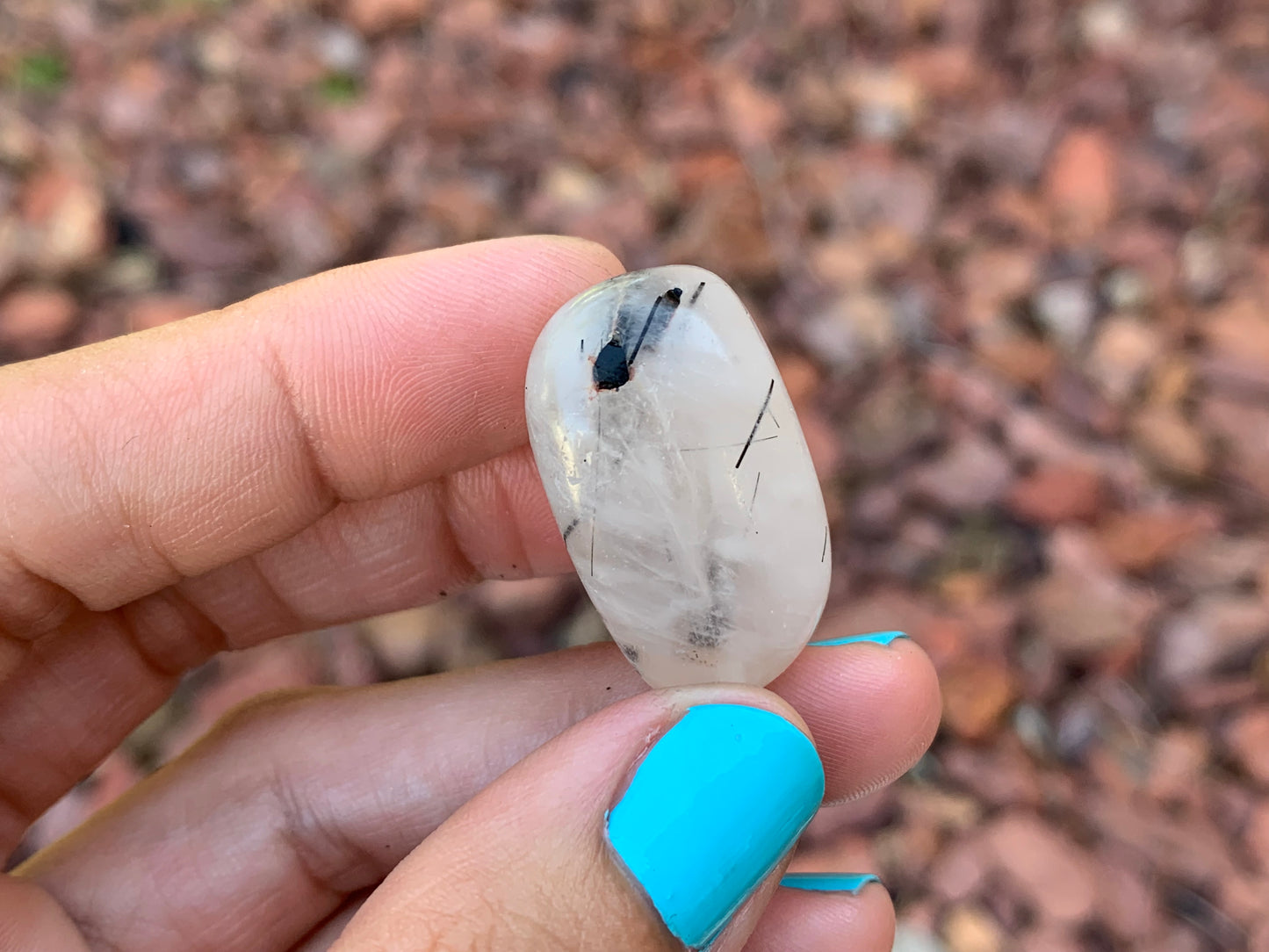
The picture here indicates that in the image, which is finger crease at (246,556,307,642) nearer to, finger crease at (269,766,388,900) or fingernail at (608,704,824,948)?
finger crease at (269,766,388,900)

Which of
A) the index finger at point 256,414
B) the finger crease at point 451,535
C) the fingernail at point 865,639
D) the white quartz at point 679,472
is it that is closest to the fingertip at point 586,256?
the index finger at point 256,414

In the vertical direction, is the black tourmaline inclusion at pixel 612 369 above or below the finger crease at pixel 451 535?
above

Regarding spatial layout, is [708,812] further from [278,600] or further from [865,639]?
[278,600]

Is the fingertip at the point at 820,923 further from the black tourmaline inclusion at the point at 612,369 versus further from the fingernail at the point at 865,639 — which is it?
the black tourmaline inclusion at the point at 612,369

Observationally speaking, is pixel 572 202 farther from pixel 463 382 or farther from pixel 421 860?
pixel 421 860

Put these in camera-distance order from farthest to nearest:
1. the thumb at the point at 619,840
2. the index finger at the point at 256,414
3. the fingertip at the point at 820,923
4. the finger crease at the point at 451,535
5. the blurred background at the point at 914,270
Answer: the blurred background at the point at 914,270, the finger crease at the point at 451,535, the fingertip at the point at 820,923, the index finger at the point at 256,414, the thumb at the point at 619,840

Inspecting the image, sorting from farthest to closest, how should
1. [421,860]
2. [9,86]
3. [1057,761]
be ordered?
[9,86] < [1057,761] < [421,860]

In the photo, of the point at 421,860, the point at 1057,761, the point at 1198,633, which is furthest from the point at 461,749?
the point at 1198,633
